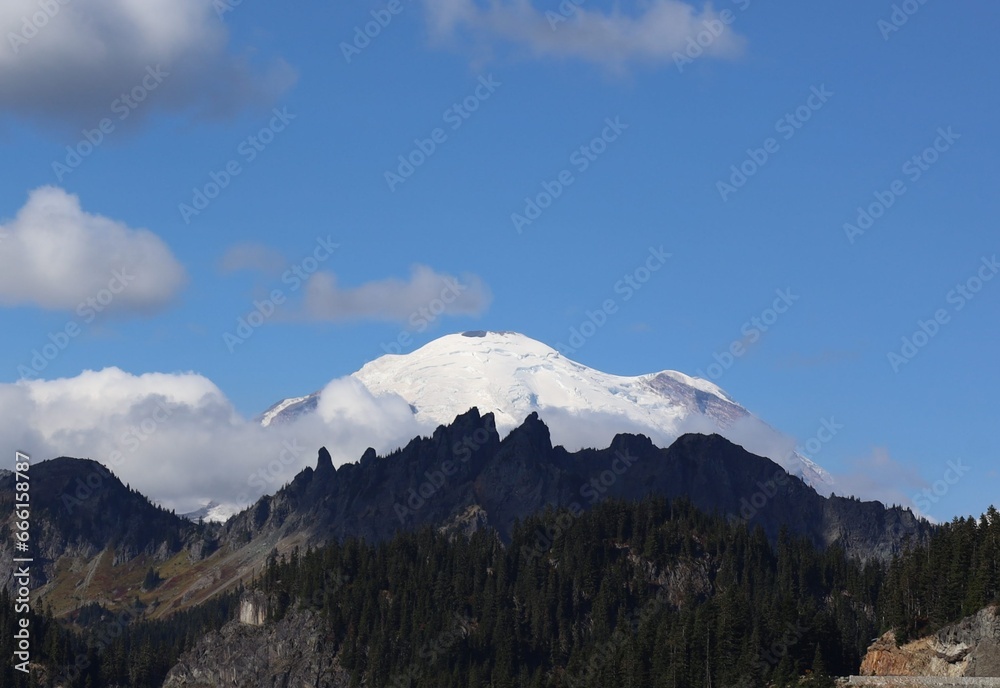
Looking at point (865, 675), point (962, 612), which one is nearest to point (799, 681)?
point (865, 675)

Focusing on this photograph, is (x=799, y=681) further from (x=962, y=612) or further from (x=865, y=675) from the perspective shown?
(x=962, y=612)

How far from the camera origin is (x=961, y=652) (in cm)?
19162

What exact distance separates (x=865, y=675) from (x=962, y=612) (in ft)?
51.2

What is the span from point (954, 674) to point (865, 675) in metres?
13.8

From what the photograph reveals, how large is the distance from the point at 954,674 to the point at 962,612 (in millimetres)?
12258

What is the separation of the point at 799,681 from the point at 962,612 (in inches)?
941

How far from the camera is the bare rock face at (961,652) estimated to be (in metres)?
188

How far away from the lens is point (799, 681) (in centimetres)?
19950

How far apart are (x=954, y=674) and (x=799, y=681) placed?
20.8 metres

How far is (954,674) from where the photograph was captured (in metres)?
189

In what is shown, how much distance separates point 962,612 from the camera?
653ft

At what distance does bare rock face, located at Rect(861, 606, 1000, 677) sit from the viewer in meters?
188
